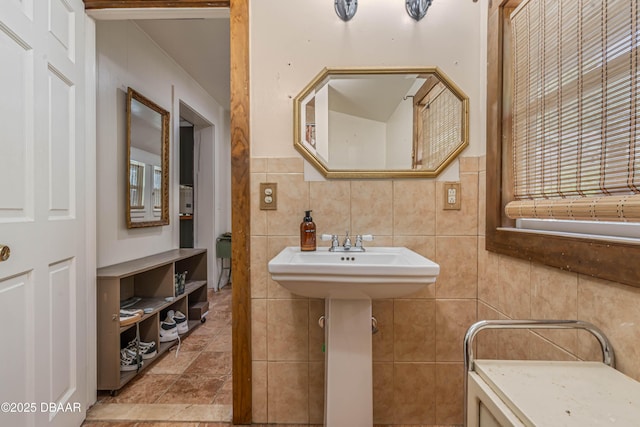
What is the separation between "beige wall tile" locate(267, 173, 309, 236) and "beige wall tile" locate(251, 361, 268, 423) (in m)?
0.64

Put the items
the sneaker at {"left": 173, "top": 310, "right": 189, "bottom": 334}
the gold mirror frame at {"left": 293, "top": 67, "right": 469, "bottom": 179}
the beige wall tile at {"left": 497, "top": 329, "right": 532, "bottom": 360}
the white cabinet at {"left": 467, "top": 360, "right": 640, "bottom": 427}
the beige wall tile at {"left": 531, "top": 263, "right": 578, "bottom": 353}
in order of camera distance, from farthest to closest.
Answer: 1. the sneaker at {"left": 173, "top": 310, "right": 189, "bottom": 334}
2. the gold mirror frame at {"left": 293, "top": 67, "right": 469, "bottom": 179}
3. the beige wall tile at {"left": 497, "top": 329, "right": 532, "bottom": 360}
4. the beige wall tile at {"left": 531, "top": 263, "right": 578, "bottom": 353}
5. the white cabinet at {"left": 467, "top": 360, "right": 640, "bottom": 427}

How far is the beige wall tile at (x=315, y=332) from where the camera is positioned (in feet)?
4.75

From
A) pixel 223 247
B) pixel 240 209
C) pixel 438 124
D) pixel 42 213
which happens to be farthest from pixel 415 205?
pixel 223 247

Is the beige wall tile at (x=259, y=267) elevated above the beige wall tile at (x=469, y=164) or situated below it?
below

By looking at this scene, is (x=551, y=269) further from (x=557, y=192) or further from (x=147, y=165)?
(x=147, y=165)

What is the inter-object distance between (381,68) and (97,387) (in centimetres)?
219

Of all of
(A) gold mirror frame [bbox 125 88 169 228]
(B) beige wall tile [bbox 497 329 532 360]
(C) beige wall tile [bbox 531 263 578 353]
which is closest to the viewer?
(C) beige wall tile [bbox 531 263 578 353]

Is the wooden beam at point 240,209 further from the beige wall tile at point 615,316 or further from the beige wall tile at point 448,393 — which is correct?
the beige wall tile at point 615,316

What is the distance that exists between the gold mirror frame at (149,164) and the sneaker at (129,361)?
2.63 feet

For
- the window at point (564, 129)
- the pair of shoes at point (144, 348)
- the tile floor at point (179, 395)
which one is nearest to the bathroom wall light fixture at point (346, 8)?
the window at point (564, 129)

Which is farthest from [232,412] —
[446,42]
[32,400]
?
[446,42]

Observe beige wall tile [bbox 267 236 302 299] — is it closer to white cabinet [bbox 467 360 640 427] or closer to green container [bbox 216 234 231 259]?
white cabinet [bbox 467 360 640 427]

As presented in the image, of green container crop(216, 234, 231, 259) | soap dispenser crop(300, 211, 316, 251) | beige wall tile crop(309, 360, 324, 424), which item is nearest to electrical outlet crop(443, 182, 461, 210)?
soap dispenser crop(300, 211, 316, 251)

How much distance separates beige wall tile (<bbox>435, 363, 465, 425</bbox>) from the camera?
1.44 metres
